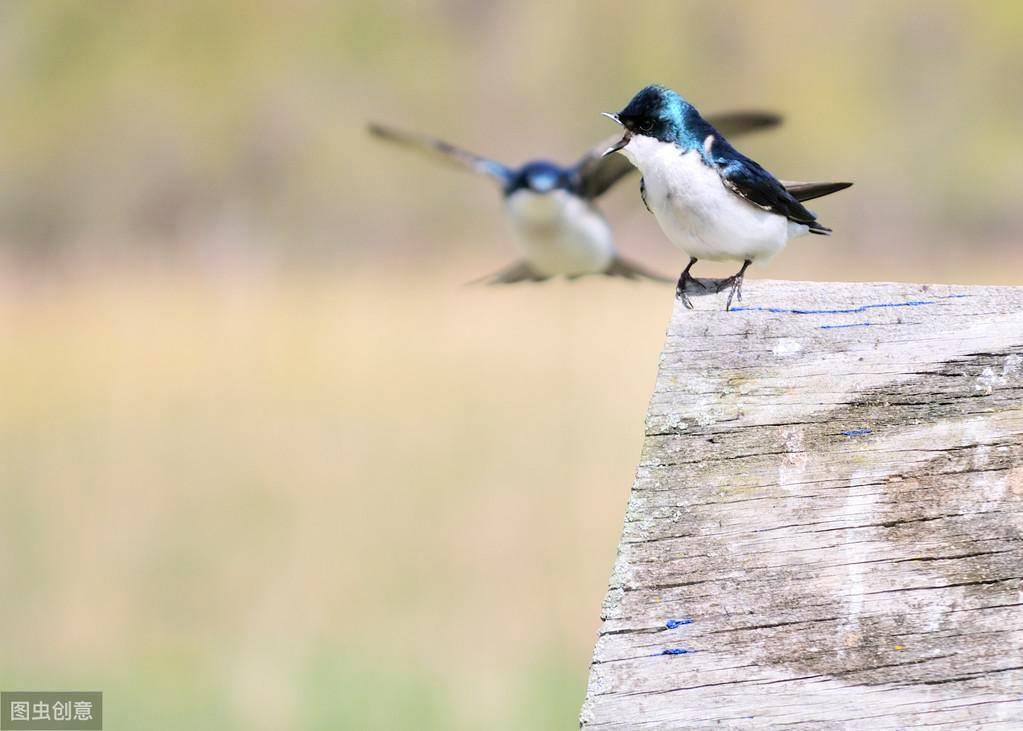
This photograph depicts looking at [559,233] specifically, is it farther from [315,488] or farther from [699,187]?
[699,187]

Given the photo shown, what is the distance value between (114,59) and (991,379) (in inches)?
439

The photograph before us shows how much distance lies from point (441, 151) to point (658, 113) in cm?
347

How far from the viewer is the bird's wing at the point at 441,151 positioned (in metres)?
5.32

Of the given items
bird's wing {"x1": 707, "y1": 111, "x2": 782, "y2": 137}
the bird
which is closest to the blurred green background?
bird's wing {"x1": 707, "y1": 111, "x2": 782, "y2": 137}

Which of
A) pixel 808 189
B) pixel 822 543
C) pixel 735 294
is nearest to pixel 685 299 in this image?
pixel 735 294

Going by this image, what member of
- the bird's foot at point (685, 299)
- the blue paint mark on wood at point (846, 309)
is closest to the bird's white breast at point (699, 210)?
the bird's foot at point (685, 299)

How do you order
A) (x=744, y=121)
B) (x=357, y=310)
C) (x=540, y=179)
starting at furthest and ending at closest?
1. (x=357, y=310)
2. (x=540, y=179)
3. (x=744, y=121)

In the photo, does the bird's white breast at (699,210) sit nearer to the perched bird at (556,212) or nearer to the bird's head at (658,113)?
the bird's head at (658,113)

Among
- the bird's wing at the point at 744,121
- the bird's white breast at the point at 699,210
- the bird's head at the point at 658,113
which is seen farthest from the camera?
the bird's wing at the point at 744,121

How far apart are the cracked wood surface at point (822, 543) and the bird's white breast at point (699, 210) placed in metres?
0.78

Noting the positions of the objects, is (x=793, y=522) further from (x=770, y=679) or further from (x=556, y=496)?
(x=556, y=496)

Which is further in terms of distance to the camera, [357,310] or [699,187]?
[357,310]

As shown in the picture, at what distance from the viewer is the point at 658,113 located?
2201 millimetres

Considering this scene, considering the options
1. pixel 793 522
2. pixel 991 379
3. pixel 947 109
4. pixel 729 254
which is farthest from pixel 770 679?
pixel 947 109
